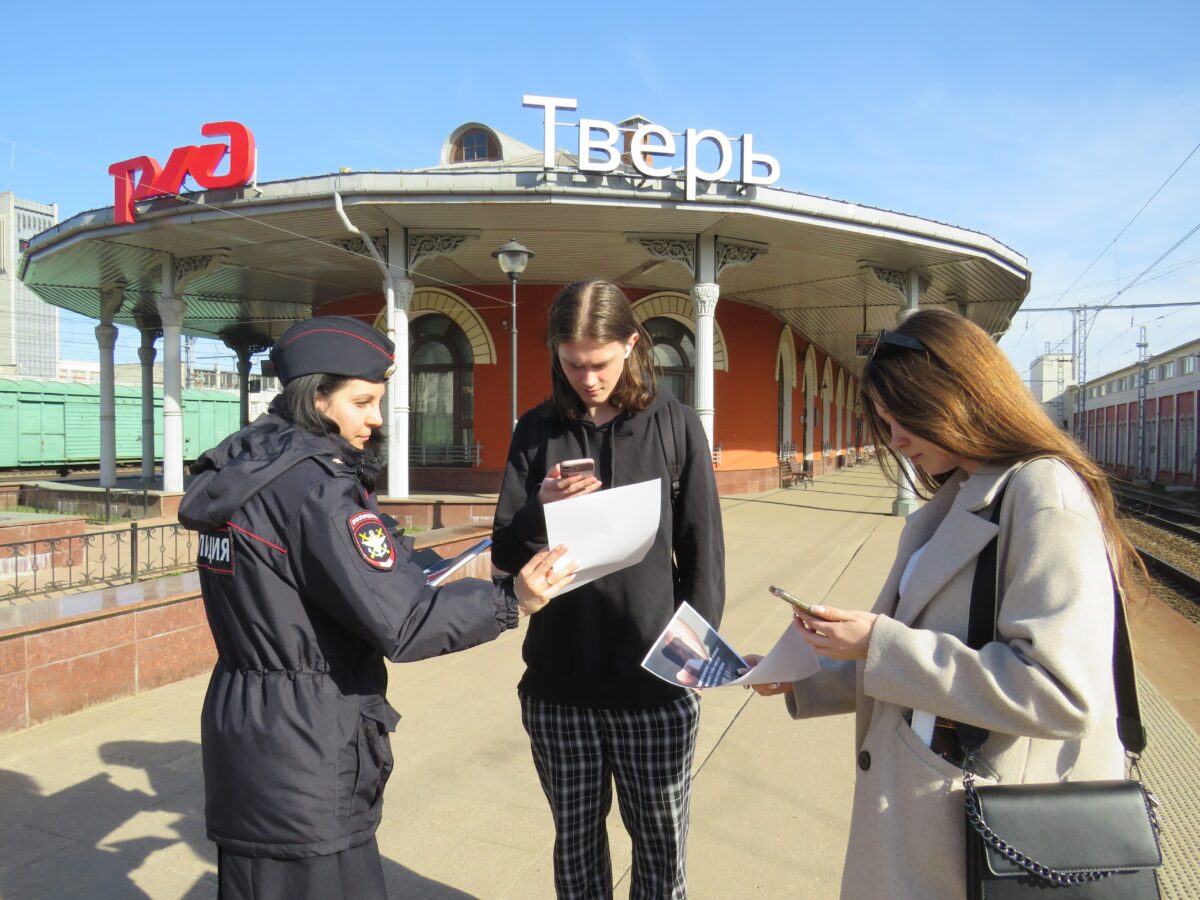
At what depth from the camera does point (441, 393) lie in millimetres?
16797

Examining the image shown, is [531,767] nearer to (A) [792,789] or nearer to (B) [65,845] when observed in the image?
(A) [792,789]

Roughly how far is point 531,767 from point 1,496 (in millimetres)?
15886

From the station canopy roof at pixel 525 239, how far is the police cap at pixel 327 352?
9661 mm

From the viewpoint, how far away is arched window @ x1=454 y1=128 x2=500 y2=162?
1838cm

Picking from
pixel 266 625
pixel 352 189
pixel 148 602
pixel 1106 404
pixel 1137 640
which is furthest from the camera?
Result: pixel 1106 404

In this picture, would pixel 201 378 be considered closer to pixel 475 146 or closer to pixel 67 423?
pixel 67 423

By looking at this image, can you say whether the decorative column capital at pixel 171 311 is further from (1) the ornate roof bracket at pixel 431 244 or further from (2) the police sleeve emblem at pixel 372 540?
(2) the police sleeve emblem at pixel 372 540

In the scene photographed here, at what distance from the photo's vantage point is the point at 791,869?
282cm

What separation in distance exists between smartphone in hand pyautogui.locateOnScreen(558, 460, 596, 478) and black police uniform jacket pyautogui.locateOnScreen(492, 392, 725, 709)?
127 millimetres

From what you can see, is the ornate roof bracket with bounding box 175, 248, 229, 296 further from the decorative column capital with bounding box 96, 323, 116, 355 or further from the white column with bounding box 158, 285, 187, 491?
the decorative column capital with bounding box 96, 323, 116, 355

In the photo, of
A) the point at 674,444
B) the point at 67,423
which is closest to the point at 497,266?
the point at 674,444

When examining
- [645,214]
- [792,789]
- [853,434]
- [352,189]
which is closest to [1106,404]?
[853,434]

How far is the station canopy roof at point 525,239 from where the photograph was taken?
1091 centimetres

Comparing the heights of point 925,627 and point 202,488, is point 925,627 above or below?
below
